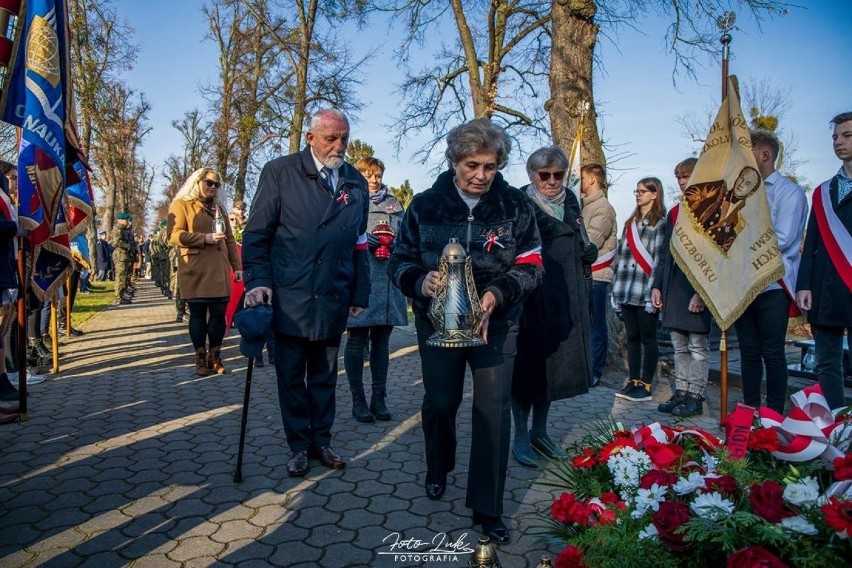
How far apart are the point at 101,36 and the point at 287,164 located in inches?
764

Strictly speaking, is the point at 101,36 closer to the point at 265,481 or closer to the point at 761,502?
the point at 265,481

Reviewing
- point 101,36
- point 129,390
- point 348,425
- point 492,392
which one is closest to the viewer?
point 492,392

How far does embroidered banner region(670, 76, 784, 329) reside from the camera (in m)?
4.51

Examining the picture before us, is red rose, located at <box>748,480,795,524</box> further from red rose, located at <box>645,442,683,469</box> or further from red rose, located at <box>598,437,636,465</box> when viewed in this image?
red rose, located at <box>598,437,636,465</box>

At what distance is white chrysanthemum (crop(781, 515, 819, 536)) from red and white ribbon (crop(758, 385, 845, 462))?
1.16 ft

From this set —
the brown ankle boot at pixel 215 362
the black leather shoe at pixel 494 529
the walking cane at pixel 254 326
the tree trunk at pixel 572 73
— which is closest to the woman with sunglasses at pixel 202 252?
the brown ankle boot at pixel 215 362

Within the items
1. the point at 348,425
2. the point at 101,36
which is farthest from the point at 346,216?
the point at 101,36

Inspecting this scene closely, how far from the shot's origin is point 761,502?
1.81 m

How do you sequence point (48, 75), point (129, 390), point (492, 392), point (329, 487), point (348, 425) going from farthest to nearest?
1. point (129, 390)
2. point (348, 425)
3. point (48, 75)
4. point (329, 487)
5. point (492, 392)

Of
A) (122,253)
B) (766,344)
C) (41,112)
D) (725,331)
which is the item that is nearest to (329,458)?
(725,331)

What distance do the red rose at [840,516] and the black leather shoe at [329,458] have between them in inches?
113

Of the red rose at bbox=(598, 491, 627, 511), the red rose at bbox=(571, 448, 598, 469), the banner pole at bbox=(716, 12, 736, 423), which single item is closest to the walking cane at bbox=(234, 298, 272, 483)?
the red rose at bbox=(571, 448, 598, 469)

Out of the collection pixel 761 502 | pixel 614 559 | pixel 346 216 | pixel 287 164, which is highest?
pixel 287 164

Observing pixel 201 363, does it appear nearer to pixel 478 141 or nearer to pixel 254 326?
pixel 254 326
